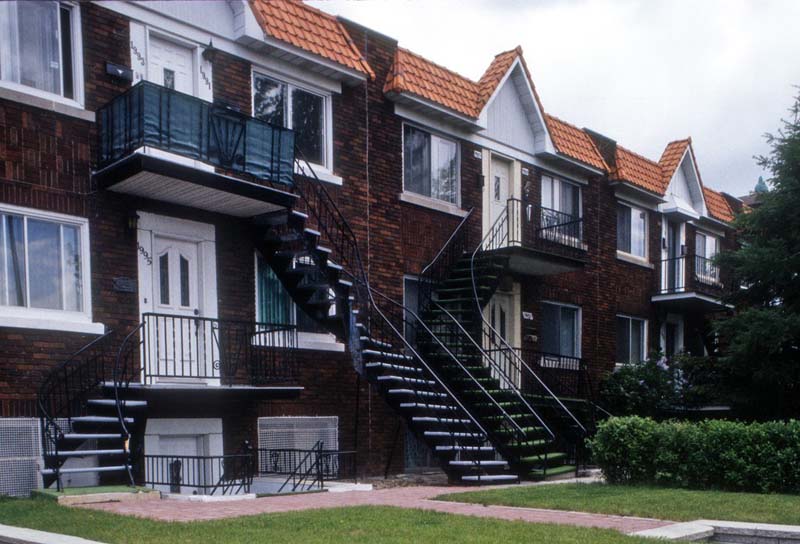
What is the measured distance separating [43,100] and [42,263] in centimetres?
218

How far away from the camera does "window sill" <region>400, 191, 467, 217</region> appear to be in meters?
17.8

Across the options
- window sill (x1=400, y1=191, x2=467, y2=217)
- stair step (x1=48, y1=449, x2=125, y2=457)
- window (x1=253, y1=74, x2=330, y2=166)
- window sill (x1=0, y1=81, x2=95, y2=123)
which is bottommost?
stair step (x1=48, y1=449, x2=125, y2=457)

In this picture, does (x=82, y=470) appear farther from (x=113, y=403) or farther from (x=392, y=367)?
(x=392, y=367)

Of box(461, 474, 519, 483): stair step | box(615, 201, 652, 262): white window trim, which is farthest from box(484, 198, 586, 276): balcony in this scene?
box(461, 474, 519, 483): stair step

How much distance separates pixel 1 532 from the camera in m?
7.86

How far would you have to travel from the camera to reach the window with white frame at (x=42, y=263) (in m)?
11.8

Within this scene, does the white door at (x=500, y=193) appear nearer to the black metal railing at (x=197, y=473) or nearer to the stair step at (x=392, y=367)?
the stair step at (x=392, y=367)

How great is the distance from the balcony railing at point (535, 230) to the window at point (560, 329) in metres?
1.46

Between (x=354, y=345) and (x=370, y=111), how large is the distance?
16.5 feet

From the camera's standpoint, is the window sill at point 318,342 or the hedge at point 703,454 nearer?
the hedge at point 703,454

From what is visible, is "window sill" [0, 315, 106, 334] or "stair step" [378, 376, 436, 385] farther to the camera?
"stair step" [378, 376, 436, 385]

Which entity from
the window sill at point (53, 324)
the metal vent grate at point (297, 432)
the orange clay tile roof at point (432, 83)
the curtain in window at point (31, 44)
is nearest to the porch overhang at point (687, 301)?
the orange clay tile roof at point (432, 83)

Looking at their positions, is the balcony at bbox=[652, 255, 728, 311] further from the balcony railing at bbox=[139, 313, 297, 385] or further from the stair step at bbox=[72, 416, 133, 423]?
the stair step at bbox=[72, 416, 133, 423]

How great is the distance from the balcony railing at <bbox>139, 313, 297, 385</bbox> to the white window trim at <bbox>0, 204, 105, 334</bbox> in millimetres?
785
